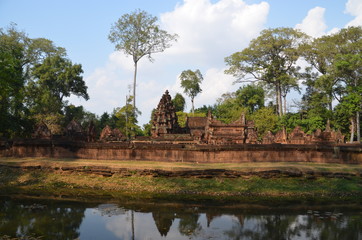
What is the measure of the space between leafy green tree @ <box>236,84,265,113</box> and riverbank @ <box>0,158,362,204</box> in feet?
134

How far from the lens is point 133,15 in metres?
43.6

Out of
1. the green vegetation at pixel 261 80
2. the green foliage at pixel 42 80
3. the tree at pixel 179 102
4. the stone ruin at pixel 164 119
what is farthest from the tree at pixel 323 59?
the green foliage at pixel 42 80

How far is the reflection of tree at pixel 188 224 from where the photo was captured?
500 inches

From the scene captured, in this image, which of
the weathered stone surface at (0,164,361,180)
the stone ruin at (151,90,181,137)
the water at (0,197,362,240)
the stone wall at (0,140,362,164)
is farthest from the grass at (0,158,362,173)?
the stone ruin at (151,90,181,137)

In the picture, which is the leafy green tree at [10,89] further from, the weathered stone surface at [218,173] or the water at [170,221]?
the water at [170,221]

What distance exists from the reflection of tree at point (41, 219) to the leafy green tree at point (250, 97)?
4958cm

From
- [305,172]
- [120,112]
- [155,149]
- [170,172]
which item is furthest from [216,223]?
[120,112]

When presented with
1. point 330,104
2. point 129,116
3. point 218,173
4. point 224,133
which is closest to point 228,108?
point 330,104

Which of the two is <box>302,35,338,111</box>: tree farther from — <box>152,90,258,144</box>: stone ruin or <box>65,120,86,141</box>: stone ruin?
<box>65,120,86,141</box>: stone ruin

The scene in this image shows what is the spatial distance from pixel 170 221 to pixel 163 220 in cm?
35

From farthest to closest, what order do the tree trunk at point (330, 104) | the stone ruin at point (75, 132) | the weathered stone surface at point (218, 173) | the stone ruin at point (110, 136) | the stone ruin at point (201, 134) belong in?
1. the tree trunk at point (330, 104)
2. the stone ruin at point (110, 136)
3. the stone ruin at point (75, 132)
4. the stone ruin at point (201, 134)
5. the weathered stone surface at point (218, 173)

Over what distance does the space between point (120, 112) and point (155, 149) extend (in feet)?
58.7

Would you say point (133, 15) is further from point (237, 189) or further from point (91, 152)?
point (237, 189)

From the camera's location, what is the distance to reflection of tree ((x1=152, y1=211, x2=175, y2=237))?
1291cm
